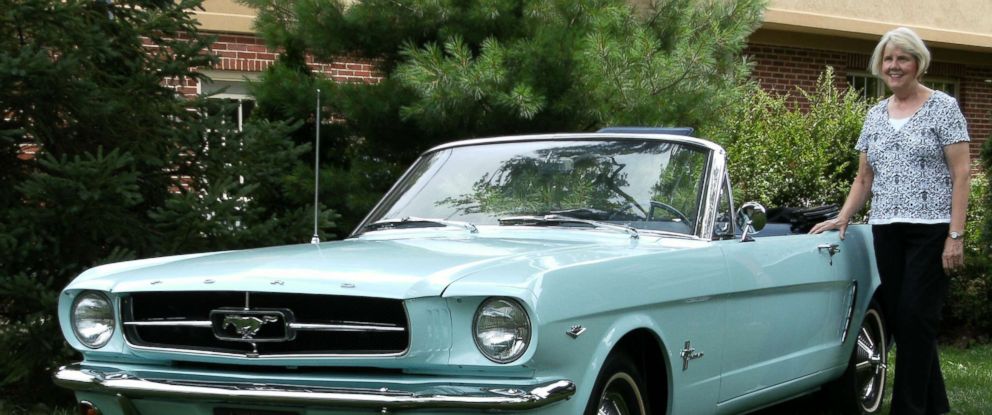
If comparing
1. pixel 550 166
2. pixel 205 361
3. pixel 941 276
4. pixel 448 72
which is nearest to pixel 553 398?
pixel 205 361

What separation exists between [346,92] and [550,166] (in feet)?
13.2

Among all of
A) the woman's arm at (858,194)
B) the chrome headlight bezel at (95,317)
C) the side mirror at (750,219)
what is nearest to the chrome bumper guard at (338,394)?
the chrome headlight bezel at (95,317)

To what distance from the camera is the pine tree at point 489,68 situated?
8.52m

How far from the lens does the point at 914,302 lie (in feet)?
19.3

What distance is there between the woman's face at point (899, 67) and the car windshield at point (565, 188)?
3.57ft

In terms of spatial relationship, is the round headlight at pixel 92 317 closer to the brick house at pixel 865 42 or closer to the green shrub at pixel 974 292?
the green shrub at pixel 974 292

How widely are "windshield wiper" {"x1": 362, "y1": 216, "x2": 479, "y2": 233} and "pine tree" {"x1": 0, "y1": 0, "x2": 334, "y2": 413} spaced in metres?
1.45

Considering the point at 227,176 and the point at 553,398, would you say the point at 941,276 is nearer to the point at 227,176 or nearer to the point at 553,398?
the point at 553,398

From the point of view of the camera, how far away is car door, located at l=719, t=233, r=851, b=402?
5129 millimetres

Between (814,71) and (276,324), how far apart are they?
44.0 feet

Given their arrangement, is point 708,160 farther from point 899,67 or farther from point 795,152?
point 795,152

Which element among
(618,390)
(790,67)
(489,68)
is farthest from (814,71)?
(618,390)

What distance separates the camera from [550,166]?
5.45 metres

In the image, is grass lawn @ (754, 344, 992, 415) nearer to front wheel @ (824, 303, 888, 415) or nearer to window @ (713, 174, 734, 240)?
front wheel @ (824, 303, 888, 415)
